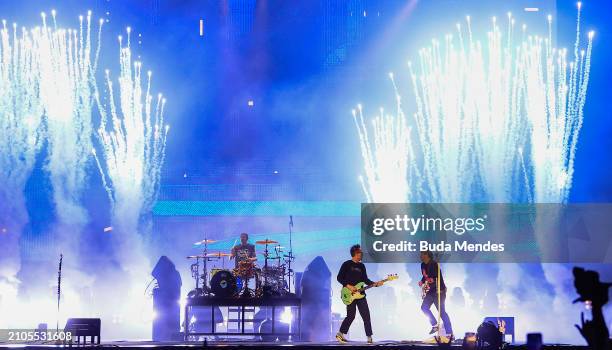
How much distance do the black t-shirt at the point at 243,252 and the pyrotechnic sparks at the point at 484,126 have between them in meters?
8.38

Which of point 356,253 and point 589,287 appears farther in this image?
point 356,253

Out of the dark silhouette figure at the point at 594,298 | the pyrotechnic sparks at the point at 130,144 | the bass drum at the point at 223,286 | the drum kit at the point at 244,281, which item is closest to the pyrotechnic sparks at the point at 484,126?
the pyrotechnic sparks at the point at 130,144

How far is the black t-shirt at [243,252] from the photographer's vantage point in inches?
805

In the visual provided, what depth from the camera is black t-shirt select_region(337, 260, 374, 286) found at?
16812 mm

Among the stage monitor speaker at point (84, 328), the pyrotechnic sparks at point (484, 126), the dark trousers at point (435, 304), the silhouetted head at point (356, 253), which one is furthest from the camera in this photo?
the pyrotechnic sparks at point (484, 126)

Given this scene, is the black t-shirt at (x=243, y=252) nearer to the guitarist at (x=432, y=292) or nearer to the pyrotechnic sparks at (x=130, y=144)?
the guitarist at (x=432, y=292)

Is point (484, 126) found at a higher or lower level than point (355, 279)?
higher

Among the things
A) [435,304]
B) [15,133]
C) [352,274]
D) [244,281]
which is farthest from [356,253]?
[15,133]

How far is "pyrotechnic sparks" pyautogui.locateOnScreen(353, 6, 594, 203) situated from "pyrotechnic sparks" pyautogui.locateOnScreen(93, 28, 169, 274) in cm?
724

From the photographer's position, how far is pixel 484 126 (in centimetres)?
2745

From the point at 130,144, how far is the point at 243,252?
Answer: 374 inches

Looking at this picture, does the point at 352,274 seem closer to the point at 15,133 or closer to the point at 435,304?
the point at 435,304

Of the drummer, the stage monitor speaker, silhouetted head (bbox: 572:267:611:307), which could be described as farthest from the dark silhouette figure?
the drummer

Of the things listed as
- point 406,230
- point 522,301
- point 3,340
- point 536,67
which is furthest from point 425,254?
point 522,301
